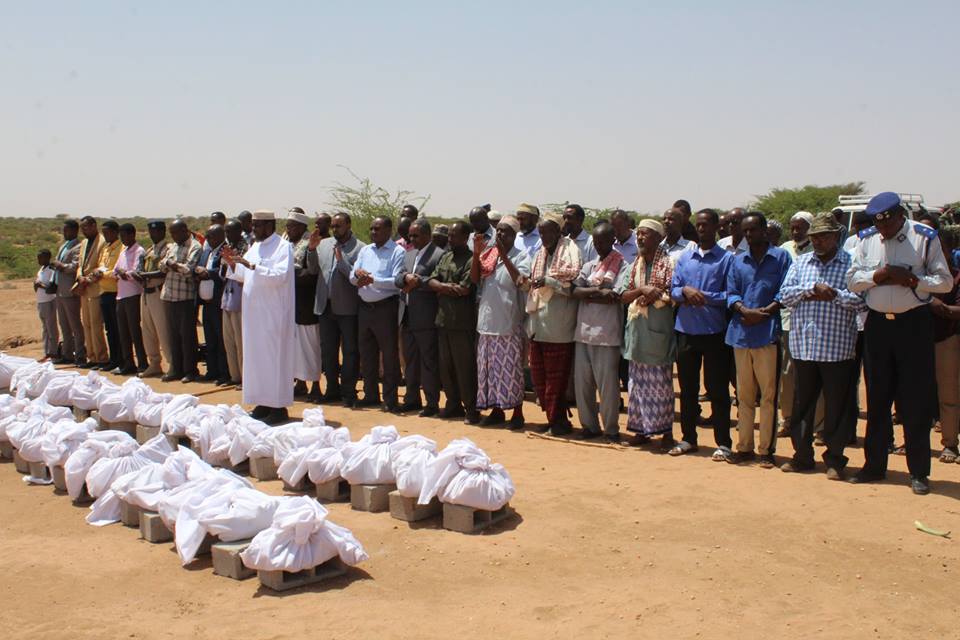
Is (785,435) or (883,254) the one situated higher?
(883,254)

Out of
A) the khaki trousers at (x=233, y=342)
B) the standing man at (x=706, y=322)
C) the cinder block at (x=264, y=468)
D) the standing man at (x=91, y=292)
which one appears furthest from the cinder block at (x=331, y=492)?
the standing man at (x=91, y=292)

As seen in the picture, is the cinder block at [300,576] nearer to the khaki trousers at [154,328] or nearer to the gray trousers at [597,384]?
the gray trousers at [597,384]

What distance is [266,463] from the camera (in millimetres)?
7797

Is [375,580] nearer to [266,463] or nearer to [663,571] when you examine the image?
[663,571]

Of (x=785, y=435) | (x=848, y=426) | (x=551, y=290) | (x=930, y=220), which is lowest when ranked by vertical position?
(x=785, y=435)

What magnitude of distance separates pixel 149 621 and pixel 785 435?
257 inches

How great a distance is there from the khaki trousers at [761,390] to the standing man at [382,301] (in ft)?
13.8

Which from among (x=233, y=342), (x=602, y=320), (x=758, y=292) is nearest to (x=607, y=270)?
(x=602, y=320)

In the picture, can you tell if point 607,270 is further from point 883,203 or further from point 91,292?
point 91,292

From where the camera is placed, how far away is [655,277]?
27.7 feet

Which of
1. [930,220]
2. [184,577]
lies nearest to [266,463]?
[184,577]

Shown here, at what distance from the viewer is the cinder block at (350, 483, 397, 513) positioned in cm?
677

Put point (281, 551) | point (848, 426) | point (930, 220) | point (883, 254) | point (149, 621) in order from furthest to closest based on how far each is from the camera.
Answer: point (930, 220) → point (848, 426) → point (883, 254) → point (281, 551) → point (149, 621)

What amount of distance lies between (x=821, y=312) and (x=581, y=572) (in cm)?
318
